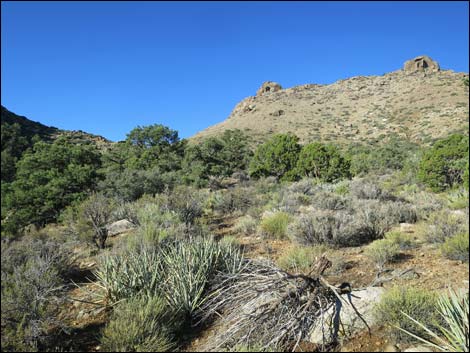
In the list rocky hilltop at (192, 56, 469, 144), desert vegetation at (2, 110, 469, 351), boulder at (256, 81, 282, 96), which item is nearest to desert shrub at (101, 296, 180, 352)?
desert vegetation at (2, 110, 469, 351)

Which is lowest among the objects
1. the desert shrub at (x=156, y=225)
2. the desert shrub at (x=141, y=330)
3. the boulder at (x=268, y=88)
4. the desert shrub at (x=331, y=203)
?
the desert shrub at (x=141, y=330)

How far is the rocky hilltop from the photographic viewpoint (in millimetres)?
36700

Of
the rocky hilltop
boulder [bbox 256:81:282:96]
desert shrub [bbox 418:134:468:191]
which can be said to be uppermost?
boulder [bbox 256:81:282:96]

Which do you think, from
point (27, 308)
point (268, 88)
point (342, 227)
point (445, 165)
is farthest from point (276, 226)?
point (268, 88)

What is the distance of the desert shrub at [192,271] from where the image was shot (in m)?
3.82

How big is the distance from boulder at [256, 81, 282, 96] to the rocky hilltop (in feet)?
7.81

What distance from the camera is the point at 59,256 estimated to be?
17.6 ft

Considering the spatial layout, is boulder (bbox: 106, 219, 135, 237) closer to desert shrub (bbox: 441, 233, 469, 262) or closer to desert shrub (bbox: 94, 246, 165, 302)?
desert shrub (bbox: 94, 246, 165, 302)

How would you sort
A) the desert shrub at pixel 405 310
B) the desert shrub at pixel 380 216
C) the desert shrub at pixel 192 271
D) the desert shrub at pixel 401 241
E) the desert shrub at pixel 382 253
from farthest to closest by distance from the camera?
1. the desert shrub at pixel 380 216
2. the desert shrub at pixel 401 241
3. the desert shrub at pixel 382 253
4. the desert shrub at pixel 192 271
5. the desert shrub at pixel 405 310

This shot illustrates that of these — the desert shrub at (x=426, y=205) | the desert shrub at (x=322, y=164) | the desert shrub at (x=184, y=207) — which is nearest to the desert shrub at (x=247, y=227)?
the desert shrub at (x=184, y=207)

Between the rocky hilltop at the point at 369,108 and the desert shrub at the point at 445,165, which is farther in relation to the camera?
the rocky hilltop at the point at 369,108

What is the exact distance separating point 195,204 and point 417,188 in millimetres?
8991

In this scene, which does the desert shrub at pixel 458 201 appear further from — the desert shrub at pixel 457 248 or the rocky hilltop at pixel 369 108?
the rocky hilltop at pixel 369 108

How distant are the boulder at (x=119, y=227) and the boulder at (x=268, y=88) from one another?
232 feet
